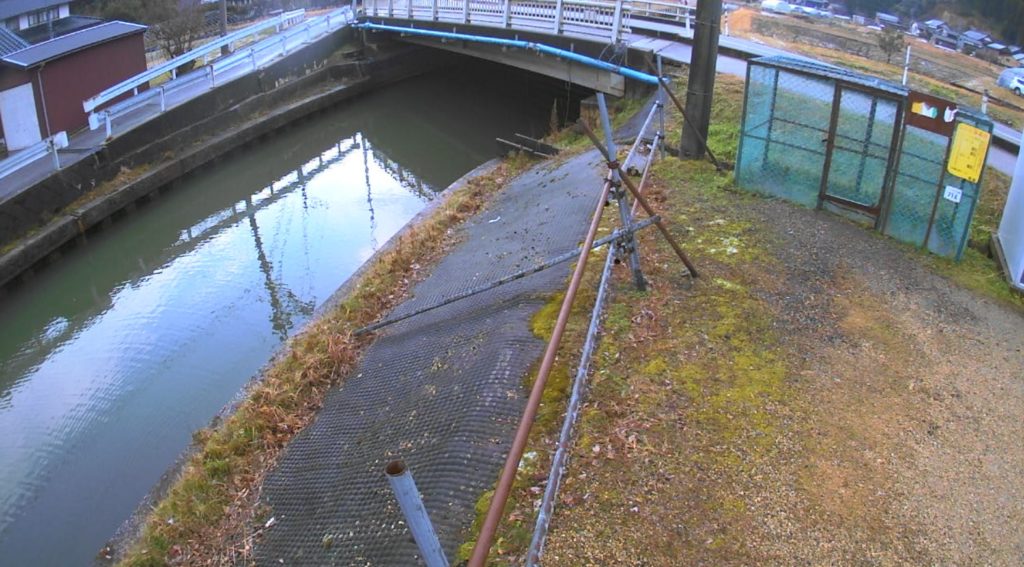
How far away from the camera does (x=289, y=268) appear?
12836mm

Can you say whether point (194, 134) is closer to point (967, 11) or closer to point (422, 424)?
point (422, 424)

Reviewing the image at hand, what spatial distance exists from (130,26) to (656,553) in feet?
71.6

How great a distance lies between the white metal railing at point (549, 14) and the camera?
56.0 feet

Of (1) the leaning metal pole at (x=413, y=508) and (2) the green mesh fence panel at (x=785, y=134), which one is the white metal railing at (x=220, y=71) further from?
(1) the leaning metal pole at (x=413, y=508)

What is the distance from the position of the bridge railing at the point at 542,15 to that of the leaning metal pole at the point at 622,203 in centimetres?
1060

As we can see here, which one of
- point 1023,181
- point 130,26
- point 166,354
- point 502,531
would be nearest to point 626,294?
point 502,531

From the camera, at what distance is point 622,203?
21.5 ft

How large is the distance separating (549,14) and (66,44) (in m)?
11.9

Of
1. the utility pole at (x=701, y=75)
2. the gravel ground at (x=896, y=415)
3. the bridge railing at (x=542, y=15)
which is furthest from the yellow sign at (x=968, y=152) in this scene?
the bridge railing at (x=542, y=15)

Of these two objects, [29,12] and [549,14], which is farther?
[29,12]

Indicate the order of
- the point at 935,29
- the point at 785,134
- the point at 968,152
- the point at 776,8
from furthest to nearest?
the point at 935,29 → the point at 776,8 → the point at 785,134 → the point at 968,152

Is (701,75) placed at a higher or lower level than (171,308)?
higher

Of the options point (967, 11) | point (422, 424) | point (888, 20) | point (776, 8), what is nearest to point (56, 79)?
point (422, 424)

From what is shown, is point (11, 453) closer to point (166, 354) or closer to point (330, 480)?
point (166, 354)
